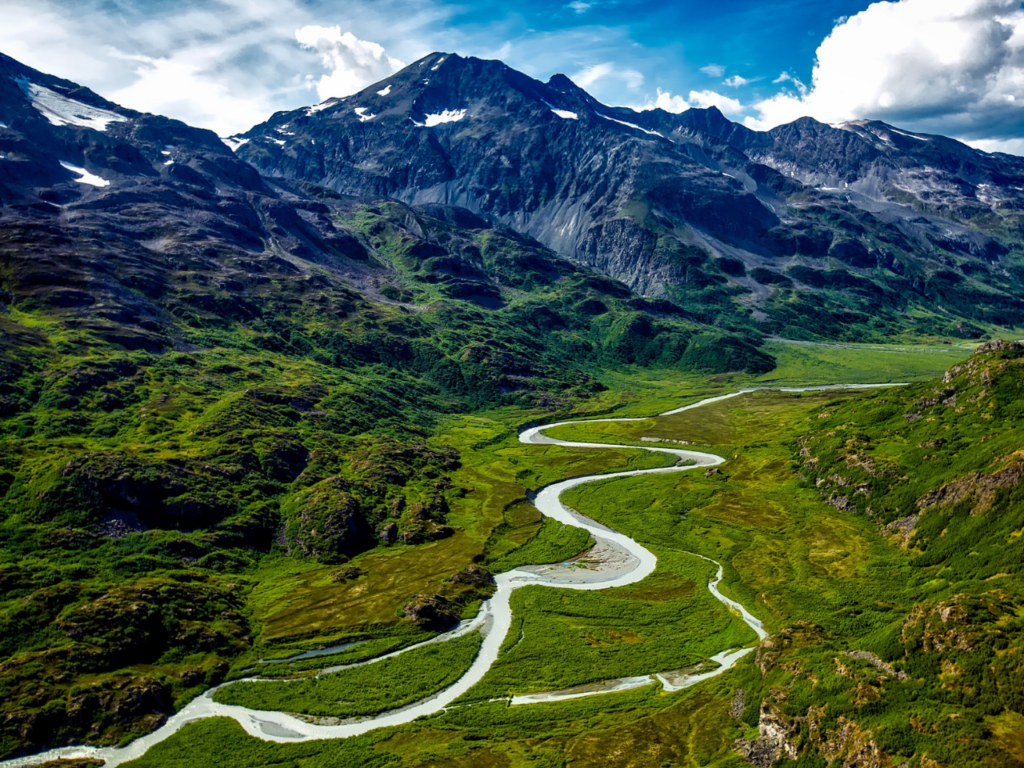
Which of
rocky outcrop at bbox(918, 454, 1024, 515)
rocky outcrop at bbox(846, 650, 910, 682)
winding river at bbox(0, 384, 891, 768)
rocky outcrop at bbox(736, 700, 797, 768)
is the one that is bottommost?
winding river at bbox(0, 384, 891, 768)

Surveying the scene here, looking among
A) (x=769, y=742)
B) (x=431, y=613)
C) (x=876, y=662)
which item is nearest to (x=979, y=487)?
(x=876, y=662)

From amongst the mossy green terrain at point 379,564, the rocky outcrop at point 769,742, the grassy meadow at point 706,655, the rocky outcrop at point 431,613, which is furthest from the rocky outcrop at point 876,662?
the rocky outcrop at point 431,613

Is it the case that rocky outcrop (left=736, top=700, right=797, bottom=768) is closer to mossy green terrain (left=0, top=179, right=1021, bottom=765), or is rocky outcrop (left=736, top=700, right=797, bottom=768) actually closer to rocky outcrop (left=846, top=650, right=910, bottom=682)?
mossy green terrain (left=0, top=179, right=1021, bottom=765)

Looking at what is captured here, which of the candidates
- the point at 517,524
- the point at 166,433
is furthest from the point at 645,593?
the point at 166,433

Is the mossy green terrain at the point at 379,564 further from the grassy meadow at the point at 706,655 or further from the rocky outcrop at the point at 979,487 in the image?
the rocky outcrop at the point at 979,487

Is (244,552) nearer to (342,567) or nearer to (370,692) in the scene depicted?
(342,567)

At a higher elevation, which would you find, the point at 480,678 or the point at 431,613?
the point at 431,613

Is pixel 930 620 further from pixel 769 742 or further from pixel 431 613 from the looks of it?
pixel 431 613

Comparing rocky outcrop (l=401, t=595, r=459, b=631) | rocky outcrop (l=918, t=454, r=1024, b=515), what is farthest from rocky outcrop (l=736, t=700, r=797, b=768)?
rocky outcrop (l=918, t=454, r=1024, b=515)

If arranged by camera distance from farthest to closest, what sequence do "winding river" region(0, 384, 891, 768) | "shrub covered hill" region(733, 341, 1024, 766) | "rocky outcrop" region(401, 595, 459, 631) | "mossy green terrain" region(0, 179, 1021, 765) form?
"rocky outcrop" region(401, 595, 459, 631) < "mossy green terrain" region(0, 179, 1021, 765) < "winding river" region(0, 384, 891, 768) < "shrub covered hill" region(733, 341, 1024, 766)
